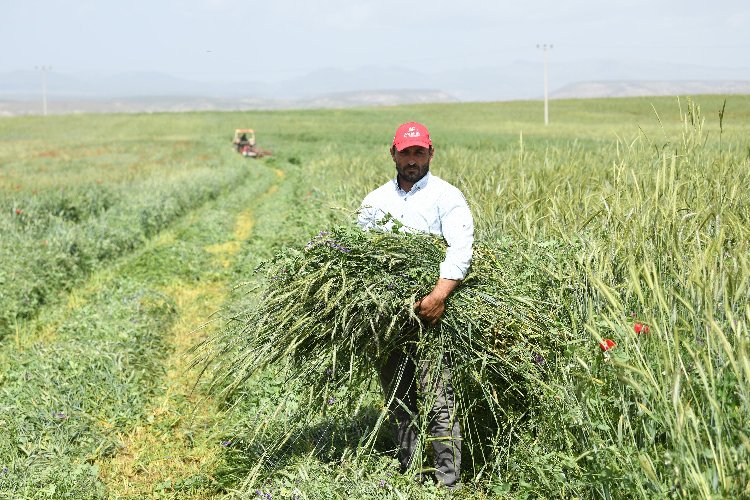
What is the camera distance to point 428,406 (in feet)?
10.1

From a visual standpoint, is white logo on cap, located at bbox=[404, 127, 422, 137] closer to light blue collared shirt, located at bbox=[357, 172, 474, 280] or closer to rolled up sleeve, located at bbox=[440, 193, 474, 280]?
light blue collared shirt, located at bbox=[357, 172, 474, 280]

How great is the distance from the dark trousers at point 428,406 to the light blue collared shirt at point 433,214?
0.50m

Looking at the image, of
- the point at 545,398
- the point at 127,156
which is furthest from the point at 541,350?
the point at 127,156

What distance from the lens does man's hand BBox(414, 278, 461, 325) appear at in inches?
118

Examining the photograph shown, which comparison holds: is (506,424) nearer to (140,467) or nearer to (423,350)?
(423,350)

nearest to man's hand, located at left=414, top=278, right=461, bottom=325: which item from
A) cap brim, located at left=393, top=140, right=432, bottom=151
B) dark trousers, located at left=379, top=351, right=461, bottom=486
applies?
dark trousers, located at left=379, top=351, right=461, bottom=486

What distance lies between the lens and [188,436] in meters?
4.41

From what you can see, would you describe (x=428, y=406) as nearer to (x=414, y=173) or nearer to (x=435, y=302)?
(x=435, y=302)

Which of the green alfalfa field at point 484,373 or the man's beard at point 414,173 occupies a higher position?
the man's beard at point 414,173

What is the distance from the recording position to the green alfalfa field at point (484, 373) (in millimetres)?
2133

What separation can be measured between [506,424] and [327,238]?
1.24 m

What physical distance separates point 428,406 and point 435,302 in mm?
497

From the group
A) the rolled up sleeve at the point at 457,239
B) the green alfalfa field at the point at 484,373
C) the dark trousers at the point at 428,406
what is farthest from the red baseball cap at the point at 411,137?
the dark trousers at the point at 428,406

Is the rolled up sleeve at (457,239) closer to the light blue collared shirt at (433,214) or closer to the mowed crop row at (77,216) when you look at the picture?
the light blue collared shirt at (433,214)
